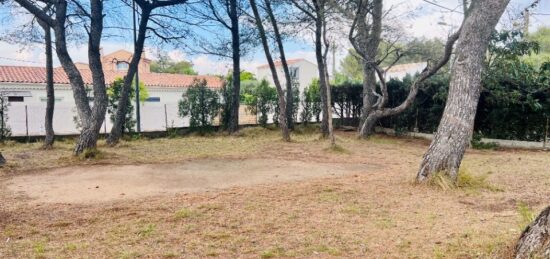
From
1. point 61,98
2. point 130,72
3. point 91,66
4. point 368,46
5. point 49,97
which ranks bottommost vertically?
point 49,97

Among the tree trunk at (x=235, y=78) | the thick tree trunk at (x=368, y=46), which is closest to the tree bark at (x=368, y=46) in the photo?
the thick tree trunk at (x=368, y=46)

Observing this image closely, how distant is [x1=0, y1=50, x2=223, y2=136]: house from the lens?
13.0 meters

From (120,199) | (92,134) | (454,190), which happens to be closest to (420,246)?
(454,190)

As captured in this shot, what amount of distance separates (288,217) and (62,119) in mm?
12380

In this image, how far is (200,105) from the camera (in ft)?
49.2

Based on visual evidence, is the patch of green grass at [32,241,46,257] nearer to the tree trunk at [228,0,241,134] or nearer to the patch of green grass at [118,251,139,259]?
the patch of green grass at [118,251,139,259]

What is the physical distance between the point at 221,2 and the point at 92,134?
23.7ft

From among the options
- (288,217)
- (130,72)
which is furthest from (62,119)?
(288,217)

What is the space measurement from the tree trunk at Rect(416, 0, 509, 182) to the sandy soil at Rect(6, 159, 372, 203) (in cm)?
174

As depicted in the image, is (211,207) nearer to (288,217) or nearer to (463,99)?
(288,217)

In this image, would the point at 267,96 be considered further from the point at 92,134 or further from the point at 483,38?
the point at 483,38

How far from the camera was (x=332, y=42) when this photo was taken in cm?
1232

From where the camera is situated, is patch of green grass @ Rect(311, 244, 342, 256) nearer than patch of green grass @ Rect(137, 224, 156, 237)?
Yes

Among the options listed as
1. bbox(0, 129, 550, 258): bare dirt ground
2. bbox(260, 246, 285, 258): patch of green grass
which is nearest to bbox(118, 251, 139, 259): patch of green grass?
bbox(0, 129, 550, 258): bare dirt ground
